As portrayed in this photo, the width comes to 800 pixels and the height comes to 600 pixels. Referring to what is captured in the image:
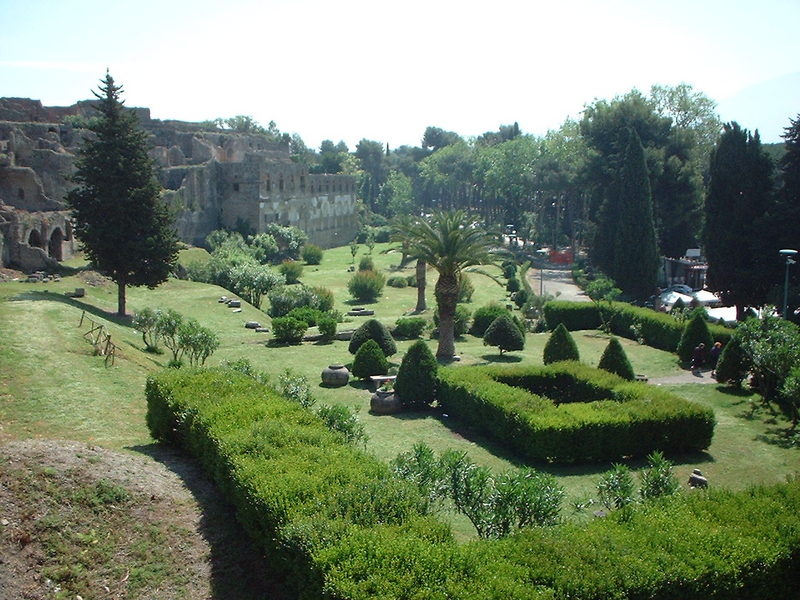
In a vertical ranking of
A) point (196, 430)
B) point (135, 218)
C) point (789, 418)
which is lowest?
point (789, 418)

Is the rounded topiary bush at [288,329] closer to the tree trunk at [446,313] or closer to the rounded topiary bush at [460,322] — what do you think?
the tree trunk at [446,313]

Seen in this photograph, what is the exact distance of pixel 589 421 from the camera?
16.9 meters

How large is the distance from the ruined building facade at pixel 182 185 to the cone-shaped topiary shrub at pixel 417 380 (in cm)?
2287

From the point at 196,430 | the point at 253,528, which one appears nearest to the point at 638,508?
the point at 253,528

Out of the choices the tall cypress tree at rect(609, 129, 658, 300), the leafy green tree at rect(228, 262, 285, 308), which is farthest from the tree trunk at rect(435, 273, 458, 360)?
the tall cypress tree at rect(609, 129, 658, 300)

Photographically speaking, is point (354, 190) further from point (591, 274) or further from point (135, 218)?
point (135, 218)

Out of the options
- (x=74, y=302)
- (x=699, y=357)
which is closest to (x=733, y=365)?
(x=699, y=357)

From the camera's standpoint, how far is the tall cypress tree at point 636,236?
44.0 meters

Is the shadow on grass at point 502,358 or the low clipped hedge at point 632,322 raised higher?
the low clipped hedge at point 632,322

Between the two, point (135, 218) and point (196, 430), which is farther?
point (135, 218)

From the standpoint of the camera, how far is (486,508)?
1076 centimetres

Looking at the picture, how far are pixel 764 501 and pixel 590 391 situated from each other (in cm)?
1042

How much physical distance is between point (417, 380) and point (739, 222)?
76.1 feet

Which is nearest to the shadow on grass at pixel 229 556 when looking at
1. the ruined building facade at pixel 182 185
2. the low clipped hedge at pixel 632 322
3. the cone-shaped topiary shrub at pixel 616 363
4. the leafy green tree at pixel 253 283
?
the cone-shaped topiary shrub at pixel 616 363
